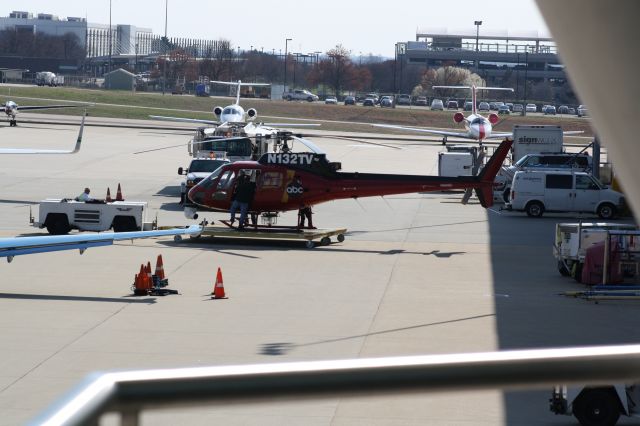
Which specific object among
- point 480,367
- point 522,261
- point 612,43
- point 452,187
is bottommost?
point 522,261

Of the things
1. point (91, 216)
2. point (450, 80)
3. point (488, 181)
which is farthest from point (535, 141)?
point (450, 80)

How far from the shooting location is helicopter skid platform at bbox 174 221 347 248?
26.5 m

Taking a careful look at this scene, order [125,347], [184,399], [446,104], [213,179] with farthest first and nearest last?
[446,104]
[213,179]
[125,347]
[184,399]

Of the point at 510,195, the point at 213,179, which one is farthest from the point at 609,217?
the point at 213,179

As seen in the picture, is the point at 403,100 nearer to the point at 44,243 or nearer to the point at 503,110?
the point at 503,110

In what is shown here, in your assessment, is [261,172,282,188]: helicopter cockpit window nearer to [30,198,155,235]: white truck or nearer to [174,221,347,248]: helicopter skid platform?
[174,221,347,248]: helicopter skid platform

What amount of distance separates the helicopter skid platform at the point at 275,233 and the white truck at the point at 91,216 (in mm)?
1231

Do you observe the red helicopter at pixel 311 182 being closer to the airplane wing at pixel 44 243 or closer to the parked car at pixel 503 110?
the airplane wing at pixel 44 243

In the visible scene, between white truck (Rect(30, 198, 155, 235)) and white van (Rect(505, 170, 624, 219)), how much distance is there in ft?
45.5

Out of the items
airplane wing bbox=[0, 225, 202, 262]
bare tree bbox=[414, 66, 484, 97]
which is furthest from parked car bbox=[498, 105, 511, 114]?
airplane wing bbox=[0, 225, 202, 262]

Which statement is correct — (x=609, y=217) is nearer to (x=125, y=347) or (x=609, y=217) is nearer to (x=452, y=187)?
(x=452, y=187)

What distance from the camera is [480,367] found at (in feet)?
6.44

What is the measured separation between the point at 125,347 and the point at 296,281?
268 inches

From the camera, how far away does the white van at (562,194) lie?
34.5 metres
